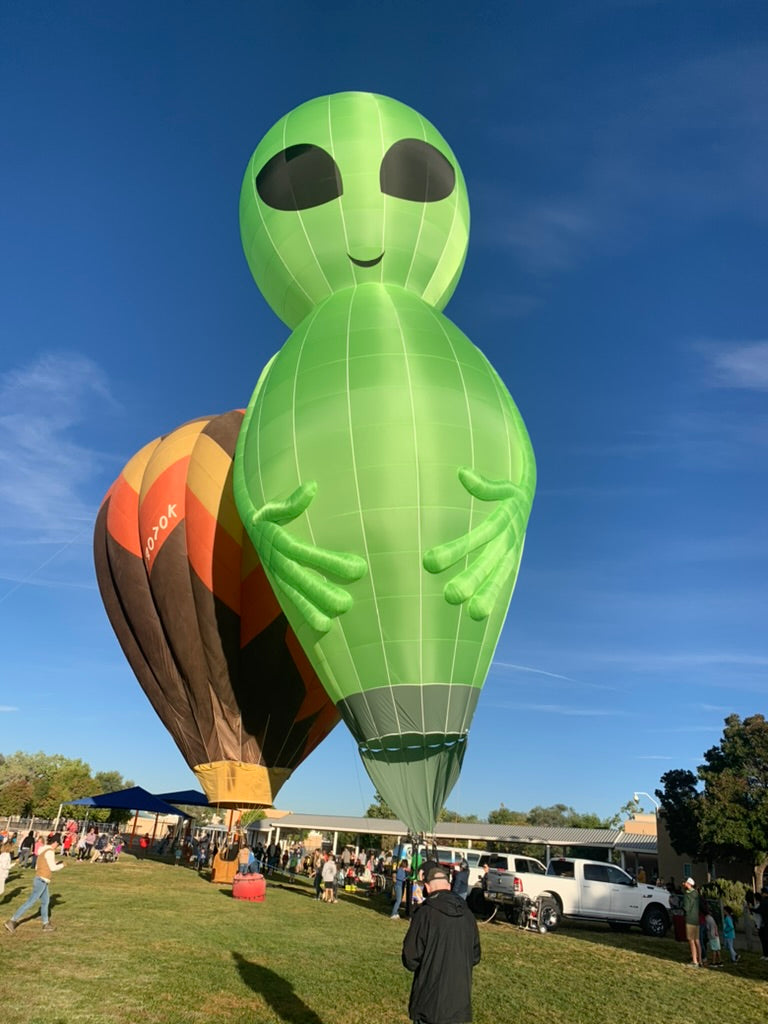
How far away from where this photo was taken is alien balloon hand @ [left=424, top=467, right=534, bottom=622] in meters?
12.1

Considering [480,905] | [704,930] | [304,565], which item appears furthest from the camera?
[480,905]

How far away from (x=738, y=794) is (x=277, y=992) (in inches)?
1500

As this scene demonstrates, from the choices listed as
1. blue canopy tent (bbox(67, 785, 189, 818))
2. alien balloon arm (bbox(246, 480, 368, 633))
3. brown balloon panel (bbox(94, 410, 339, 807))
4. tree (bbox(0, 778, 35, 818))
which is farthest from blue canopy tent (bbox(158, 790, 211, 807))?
tree (bbox(0, 778, 35, 818))

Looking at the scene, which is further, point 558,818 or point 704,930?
point 558,818

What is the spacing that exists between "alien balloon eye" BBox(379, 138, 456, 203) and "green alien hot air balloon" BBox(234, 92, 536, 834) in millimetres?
55

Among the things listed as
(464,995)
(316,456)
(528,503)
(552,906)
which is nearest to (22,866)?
(552,906)

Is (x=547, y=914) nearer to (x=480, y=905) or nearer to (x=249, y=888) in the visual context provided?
(x=480, y=905)

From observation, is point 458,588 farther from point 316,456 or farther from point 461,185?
→ point 461,185

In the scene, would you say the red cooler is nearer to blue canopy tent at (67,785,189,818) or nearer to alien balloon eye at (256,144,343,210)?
blue canopy tent at (67,785,189,818)

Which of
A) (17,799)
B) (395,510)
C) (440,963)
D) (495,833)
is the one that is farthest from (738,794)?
(17,799)

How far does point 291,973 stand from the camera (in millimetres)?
9000

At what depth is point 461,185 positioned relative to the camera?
56.6ft

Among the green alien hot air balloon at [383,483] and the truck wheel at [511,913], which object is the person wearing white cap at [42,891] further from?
the truck wheel at [511,913]

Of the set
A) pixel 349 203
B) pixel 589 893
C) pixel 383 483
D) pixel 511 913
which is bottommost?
pixel 511 913
